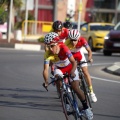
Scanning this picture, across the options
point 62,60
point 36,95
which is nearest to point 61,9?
point 36,95

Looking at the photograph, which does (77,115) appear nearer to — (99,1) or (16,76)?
(16,76)

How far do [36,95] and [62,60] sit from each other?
3.88m

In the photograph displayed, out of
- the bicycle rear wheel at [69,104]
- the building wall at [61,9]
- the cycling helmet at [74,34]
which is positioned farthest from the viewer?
the building wall at [61,9]

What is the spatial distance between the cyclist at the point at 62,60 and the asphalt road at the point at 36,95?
0.99 m

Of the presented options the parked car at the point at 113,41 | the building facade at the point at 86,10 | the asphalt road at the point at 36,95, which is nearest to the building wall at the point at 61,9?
the building facade at the point at 86,10

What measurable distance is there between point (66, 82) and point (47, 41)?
2.84ft

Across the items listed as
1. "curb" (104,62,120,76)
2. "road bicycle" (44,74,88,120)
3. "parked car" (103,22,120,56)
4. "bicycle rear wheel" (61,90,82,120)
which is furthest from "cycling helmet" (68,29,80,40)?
"parked car" (103,22,120,56)

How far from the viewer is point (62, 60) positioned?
11.2 metres

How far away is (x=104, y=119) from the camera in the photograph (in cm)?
1176

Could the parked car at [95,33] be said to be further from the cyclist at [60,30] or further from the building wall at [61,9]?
the building wall at [61,9]

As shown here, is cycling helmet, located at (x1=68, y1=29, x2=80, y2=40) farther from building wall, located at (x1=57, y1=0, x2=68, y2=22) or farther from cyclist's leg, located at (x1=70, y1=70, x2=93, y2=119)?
building wall, located at (x1=57, y1=0, x2=68, y2=22)

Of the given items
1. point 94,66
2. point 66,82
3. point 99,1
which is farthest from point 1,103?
point 99,1

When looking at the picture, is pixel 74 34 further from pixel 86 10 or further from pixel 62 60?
pixel 86 10

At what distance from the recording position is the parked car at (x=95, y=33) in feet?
115
